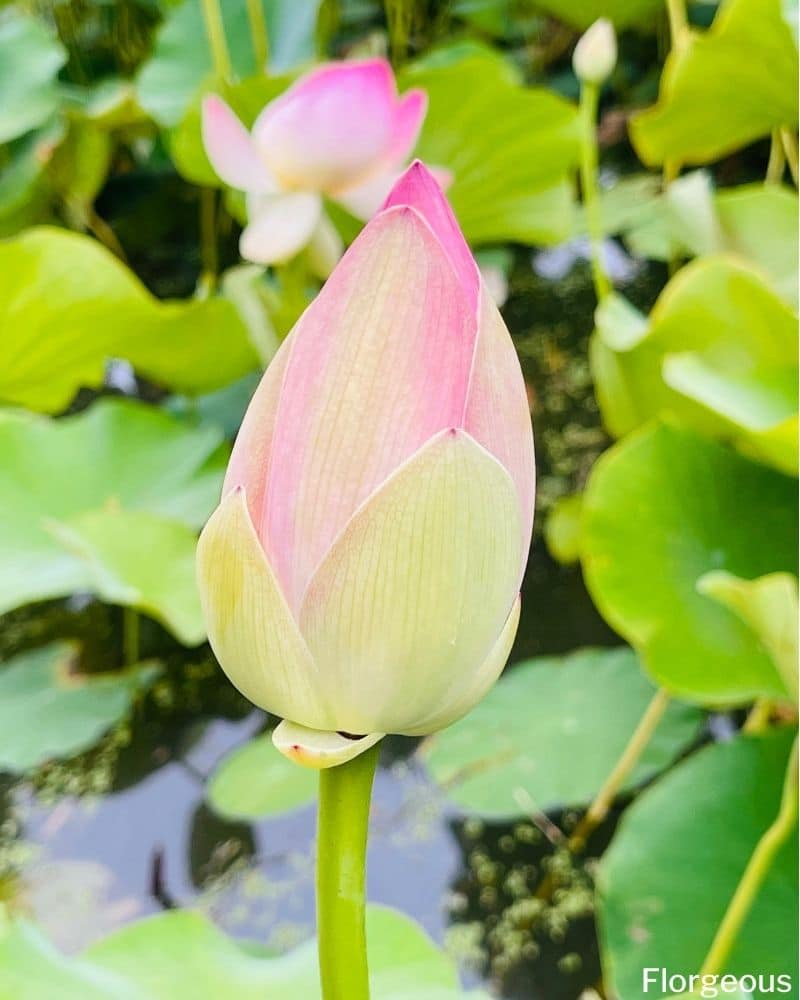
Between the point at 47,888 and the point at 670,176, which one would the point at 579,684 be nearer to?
the point at 47,888

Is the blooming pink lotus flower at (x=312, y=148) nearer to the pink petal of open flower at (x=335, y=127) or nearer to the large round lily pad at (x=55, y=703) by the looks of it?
the pink petal of open flower at (x=335, y=127)

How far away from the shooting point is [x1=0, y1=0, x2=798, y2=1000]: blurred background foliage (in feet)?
2.16

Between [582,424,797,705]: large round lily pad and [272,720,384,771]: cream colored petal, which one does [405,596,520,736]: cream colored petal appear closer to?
[272,720,384,771]: cream colored petal

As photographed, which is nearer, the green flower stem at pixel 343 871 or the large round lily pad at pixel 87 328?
the green flower stem at pixel 343 871

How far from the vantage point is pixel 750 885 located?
1.76 feet

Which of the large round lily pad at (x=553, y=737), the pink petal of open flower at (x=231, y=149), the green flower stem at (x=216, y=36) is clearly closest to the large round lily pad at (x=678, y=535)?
the large round lily pad at (x=553, y=737)

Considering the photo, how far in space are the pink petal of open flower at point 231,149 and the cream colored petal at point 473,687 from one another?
2.25 feet

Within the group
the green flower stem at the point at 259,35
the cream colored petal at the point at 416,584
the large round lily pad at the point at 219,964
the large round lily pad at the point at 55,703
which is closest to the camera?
the cream colored petal at the point at 416,584

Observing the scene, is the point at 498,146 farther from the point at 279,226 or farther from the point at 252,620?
the point at 252,620

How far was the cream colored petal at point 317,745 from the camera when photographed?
0.23 meters

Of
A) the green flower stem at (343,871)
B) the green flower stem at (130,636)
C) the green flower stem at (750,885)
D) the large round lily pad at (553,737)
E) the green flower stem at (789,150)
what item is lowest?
the large round lily pad at (553,737)

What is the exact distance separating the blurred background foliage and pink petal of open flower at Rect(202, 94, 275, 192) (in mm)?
134

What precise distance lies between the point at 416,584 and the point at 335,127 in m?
0.70

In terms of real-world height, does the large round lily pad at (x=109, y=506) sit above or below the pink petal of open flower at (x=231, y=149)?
below
